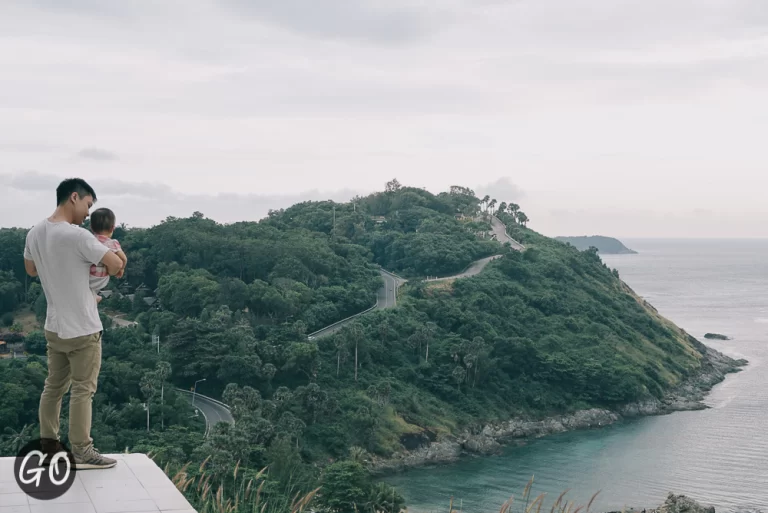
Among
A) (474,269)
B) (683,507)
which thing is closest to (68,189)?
(683,507)

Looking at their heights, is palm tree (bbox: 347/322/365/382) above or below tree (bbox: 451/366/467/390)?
above

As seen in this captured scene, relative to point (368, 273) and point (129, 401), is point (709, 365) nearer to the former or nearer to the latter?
point (368, 273)

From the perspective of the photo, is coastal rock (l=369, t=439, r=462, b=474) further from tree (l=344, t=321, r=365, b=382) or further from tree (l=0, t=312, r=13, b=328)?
tree (l=0, t=312, r=13, b=328)

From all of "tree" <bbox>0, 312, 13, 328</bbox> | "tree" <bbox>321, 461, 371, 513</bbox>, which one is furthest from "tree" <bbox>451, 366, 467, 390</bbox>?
"tree" <bbox>0, 312, 13, 328</bbox>

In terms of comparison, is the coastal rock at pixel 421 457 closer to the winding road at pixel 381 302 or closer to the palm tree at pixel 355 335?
the palm tree at pixel 355 335

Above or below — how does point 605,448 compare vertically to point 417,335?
below

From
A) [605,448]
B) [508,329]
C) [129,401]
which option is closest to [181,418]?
[129,401]
